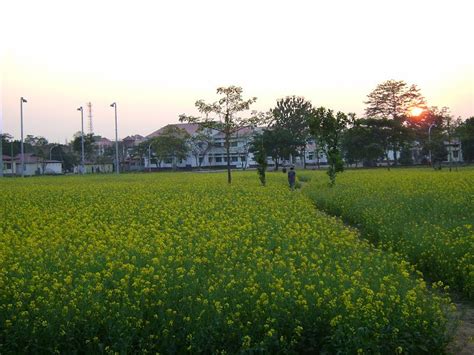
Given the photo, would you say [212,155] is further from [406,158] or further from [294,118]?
[406,158]

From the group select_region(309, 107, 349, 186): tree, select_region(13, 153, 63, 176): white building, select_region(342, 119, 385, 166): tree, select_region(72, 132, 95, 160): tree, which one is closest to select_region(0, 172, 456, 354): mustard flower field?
select_region(309, 107, 349, 186): tree

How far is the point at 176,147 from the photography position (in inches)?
3059

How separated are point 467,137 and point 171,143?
133 ft

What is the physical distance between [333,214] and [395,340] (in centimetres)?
1169

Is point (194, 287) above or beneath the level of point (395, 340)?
above

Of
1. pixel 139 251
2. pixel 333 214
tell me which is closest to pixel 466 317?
pixel 139 251

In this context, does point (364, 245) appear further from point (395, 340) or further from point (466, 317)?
point (395, 340)

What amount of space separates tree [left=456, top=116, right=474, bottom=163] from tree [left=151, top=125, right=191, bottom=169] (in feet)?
127

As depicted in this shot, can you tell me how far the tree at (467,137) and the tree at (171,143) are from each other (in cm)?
3864

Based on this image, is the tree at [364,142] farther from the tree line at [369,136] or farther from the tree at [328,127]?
the tree at [328,127]

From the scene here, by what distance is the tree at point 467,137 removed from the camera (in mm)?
61125

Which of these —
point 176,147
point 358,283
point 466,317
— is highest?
point 176,147

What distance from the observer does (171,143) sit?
77.1 metres

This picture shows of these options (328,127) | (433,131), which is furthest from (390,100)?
(328,127)
